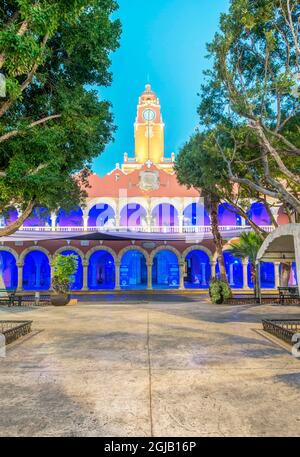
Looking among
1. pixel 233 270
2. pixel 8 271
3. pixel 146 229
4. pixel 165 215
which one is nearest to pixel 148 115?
pixel 165 215

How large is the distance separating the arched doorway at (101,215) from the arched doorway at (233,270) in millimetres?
10495

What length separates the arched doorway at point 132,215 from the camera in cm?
2766

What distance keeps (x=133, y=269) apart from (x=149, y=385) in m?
26.6

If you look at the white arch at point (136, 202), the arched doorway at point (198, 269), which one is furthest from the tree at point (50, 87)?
the arched doorway at point (198, 269)

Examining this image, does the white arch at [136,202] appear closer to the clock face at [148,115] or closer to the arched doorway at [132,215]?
the arched doorway at [132,215]

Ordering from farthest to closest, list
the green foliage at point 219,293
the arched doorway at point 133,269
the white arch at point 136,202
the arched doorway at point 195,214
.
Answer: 1. the arched doorway at point 133,269
2. the arched doorway at point 195,214
3. the white arch at point 136,202
4. the green foliage at point 219,293

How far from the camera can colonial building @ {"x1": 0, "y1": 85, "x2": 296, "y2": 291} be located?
80.0ft

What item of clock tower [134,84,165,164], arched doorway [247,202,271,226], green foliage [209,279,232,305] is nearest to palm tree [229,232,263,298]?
green foliage [209,279,232,305]

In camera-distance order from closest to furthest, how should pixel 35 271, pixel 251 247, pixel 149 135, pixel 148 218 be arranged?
pixel 251 247, pixel 148 218, pixel 35 271, pixel 149 135

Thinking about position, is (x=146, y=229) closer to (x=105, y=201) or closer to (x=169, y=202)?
(x=169, y=202)

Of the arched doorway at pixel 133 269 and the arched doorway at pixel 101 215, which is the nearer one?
the arched doorway at pixel 101 215

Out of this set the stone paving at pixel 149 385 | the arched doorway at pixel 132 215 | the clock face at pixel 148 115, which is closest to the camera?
the stone paving at pixel 149 385

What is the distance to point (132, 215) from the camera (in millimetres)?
28094

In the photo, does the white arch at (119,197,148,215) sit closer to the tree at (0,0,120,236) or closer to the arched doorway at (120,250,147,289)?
the arched doorway at (120,250,147,289)
